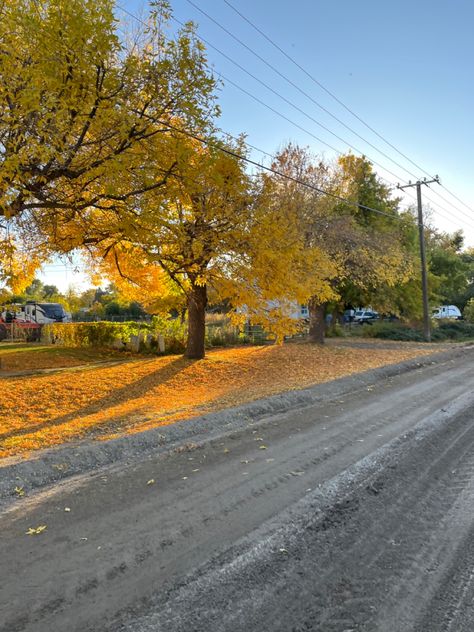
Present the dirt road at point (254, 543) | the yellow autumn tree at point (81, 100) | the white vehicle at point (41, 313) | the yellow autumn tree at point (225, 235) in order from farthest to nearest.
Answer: the white vehicle at point (41, 313) < the yellow autumn tree at point (225, 235) < the yellow autumn tree at point (81, 100) < the dirt road at point (254, 543)

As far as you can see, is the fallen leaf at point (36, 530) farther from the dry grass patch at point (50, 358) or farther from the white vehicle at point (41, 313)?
the white vehicle at point (41, 313)

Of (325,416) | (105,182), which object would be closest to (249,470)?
(325,416)

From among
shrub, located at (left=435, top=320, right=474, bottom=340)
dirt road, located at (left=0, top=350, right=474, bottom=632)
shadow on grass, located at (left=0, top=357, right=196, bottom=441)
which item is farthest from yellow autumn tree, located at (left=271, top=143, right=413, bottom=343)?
dirt road, located at (left=0, top=350, right=474, bottom=632)

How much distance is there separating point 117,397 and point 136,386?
1.39 metres

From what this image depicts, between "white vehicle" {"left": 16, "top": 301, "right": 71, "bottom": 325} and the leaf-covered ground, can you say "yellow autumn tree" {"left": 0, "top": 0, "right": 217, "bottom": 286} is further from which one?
"white vehicle" {"left": 16, "top": 301, "right": 71, "bottom": 325}

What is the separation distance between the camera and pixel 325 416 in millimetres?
8070

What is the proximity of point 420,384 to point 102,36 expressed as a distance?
32.2ft

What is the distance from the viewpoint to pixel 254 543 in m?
3.46

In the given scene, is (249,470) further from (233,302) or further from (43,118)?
(233,302)

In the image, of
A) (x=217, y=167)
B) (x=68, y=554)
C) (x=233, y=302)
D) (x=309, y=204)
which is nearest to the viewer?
(x=68, y=554)

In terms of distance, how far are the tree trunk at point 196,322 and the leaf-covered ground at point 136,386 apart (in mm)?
479

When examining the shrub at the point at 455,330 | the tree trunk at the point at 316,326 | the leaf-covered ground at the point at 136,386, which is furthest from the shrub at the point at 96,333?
the shrub at the point at 455,330

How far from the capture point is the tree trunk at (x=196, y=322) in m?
16.5

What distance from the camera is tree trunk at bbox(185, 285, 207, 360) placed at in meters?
16.5
